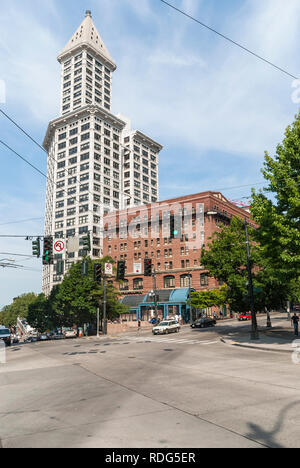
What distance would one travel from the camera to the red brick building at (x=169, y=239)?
68.9 meters

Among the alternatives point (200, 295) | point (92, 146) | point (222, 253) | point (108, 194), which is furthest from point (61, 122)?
point (222, 253)

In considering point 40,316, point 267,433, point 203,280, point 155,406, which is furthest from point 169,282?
point 267,433

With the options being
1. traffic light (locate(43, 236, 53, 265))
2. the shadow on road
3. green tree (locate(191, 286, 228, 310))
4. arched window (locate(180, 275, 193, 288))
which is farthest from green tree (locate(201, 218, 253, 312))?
arched window (locate(180, 275, 193, 288))

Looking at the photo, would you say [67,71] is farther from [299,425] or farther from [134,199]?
[299,425]

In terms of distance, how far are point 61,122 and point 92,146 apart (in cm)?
1453

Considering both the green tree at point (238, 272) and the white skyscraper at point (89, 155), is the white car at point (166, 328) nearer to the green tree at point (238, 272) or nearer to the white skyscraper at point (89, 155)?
the green tree at point (238, 272)

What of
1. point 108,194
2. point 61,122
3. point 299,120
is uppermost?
point 61,122

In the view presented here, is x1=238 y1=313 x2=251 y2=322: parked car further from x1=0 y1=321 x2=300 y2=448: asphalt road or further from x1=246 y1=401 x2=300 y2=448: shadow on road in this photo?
x1=246 y1=401 x2=300 y2=448: shadow on road

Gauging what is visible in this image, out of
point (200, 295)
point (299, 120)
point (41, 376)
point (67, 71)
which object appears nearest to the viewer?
point (41, 376)

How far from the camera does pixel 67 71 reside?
357 feet

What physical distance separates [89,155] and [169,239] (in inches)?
1408

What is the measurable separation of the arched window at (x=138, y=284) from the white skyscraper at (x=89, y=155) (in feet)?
53.3

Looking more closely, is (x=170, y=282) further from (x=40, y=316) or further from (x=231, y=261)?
(x=231, y=261)

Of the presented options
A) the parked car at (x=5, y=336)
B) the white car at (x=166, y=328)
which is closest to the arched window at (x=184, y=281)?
the white car at (x=166, y=328)
